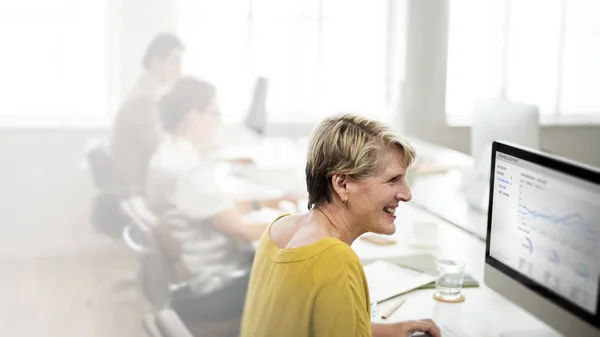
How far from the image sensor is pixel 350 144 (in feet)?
5.25

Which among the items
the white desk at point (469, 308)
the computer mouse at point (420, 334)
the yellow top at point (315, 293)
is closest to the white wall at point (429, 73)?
the white desk at point (469, 308)

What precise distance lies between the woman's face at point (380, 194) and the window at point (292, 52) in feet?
5.54

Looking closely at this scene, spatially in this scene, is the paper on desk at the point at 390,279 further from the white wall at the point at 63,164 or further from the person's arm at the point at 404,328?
the white wall at the point at 63,164

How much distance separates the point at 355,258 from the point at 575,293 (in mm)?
457

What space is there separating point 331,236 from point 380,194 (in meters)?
0.14

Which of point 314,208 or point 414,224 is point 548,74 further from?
point 314,208

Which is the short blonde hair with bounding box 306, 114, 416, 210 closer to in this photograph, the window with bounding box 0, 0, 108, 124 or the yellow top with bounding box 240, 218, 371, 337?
the yellow top with bounding box 240, 218, 371, 337

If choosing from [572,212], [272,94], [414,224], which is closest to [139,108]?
[272,94]

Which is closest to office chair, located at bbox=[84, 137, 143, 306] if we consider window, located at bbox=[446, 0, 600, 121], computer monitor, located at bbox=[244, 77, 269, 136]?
computer monitor, located at bbox=[244, 77, 269, 136]

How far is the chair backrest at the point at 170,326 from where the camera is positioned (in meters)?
1.40

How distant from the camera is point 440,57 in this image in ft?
10.9

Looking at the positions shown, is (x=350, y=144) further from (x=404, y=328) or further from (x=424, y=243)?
(x=424, y=243)

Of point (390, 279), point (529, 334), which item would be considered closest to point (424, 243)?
point (390, 279)

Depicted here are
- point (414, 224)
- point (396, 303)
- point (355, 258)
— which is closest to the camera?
point (355, 258)
